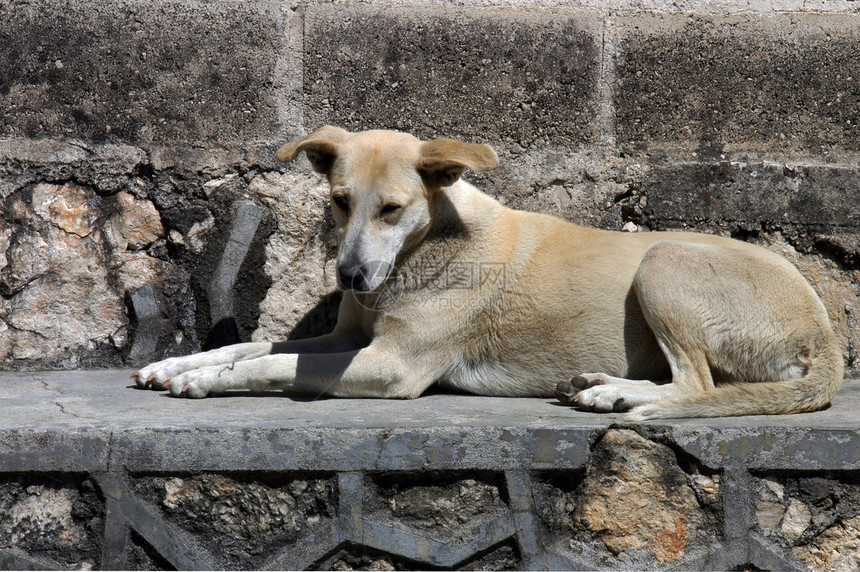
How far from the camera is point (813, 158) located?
3.62m

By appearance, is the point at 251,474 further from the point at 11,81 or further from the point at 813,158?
the point at 813,158

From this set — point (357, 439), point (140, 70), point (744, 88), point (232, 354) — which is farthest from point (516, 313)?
point (140, 70)

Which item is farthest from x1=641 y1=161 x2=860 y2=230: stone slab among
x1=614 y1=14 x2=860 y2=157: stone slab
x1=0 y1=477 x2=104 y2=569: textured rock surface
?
x1=0 y1=477 x2=104 y2=569: textured rock surface

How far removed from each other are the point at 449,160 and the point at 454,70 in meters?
0.89

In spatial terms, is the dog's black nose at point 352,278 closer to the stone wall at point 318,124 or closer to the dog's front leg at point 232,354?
the dog's front leg at point 232,354

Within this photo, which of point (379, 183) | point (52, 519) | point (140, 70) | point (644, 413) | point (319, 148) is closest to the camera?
point (52, 519)

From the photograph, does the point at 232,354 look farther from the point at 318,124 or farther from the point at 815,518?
the point at 815,518

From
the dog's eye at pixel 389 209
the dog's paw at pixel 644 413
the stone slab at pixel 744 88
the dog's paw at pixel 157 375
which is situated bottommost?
the dog's paw at pixel 157 375

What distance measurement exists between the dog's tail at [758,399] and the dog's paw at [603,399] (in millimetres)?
81

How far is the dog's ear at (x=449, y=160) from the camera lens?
286 cm

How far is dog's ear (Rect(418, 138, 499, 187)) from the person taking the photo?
2859 millimetres

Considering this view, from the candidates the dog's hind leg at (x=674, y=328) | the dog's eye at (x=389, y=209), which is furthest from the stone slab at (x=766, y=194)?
the dog's eye at (x=389, y=209)

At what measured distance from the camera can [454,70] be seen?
3600mm

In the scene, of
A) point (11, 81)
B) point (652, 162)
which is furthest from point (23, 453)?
point (652, 162)
